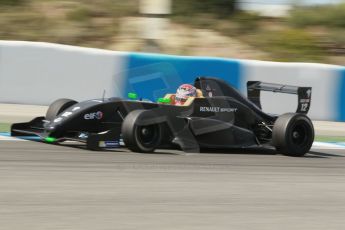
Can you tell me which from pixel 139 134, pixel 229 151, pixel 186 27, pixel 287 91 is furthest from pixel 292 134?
pixel 186 27

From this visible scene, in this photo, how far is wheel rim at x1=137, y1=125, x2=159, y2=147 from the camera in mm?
8492

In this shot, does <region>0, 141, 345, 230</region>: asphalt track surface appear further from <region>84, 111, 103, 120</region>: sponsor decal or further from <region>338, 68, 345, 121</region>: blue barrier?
<region>338, 68, 345, 121</region>: blue barrier

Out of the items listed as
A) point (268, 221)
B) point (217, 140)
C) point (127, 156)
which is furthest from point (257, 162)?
point (268, 221)

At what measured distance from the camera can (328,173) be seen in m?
8.02

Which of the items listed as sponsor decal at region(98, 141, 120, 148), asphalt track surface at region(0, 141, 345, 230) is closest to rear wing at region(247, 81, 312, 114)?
asphalt track surface at region(0, 141, 345, 230)

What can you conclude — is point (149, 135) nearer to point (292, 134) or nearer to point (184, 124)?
point (184, 124)

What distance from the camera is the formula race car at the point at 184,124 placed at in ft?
27.8

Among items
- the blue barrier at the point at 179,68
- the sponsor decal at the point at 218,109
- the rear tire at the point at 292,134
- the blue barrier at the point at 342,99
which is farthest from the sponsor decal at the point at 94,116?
the blue barrier at the point at 342,99

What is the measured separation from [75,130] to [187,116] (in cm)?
135

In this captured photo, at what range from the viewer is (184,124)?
8.88 metres

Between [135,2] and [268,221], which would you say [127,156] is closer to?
[268,221]

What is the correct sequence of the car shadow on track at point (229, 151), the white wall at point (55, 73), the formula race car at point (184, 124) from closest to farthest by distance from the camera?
the formula race car at point (184, 124) → the car shadow on track at point (229, 151) → the white wall at point (55, 73)

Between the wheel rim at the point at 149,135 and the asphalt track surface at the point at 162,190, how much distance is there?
192mm

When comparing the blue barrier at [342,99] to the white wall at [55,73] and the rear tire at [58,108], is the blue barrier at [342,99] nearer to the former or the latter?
the white wall at [55,73]
